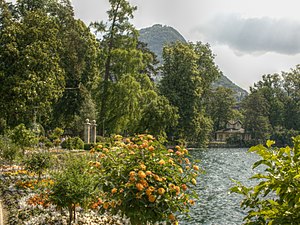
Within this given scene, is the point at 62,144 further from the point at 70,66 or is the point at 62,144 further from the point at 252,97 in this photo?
the point at 252,97

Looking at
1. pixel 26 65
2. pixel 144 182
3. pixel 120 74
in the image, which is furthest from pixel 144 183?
pixel 120 74

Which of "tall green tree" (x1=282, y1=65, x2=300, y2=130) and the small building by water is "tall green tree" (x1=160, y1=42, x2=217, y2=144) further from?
"tall green tree" (x1=282, y1=65, x2=300, y2=130)

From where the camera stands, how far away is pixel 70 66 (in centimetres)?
3462

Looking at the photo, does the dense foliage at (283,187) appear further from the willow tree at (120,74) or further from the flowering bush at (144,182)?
the willow tree at (120,74)

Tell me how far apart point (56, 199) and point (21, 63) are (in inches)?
406

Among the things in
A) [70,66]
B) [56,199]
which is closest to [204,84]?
[70,66]

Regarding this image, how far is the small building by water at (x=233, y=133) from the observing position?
233 ft

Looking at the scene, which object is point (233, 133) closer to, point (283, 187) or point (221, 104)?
point (221, 104)

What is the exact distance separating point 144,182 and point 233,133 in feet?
248

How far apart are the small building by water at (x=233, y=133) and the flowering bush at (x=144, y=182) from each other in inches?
2589

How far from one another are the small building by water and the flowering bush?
65769 millimetres

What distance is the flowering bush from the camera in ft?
16.9

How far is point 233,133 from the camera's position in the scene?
7838 cm

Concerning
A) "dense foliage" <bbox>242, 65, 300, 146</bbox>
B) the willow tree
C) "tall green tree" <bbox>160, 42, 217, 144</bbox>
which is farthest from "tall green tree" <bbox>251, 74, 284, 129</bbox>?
the willow tree
